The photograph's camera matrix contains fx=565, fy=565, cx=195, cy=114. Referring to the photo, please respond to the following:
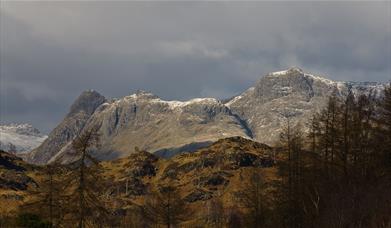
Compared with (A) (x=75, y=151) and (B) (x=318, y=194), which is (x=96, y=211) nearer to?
(A) (x=75, y=151)

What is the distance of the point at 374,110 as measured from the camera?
5447 centimetres

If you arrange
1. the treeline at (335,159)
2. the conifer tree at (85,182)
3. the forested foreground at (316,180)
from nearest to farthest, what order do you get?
the forested foreground at (316,180)
the conifer tree at (85,182)
the treeline at (335,159)

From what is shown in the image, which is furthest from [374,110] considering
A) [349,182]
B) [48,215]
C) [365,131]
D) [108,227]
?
[108,227]

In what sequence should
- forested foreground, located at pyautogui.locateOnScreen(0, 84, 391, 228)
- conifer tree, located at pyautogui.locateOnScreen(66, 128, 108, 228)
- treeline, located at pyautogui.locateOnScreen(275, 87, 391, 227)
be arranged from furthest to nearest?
treeline, located at pyautogui.locateOnScreen(275, 87, 391, 227)
conifer tree, located at pyautogui.locateOnScreen(66, 128, 108, 228)
forested foreground, located at pyautogui.locateOnScreen(0, 84, 391, 228)

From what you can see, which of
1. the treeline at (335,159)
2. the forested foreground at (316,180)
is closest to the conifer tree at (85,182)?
the forested foreground at (316,180)

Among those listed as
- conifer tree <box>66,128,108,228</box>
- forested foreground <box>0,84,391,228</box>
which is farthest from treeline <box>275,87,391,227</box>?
conifer tree <box>66,128,108,228</box>

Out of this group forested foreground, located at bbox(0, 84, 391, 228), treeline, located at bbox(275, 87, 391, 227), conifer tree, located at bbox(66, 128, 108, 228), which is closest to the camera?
forested foreground, located at bbox(0, 84, 391, 228)

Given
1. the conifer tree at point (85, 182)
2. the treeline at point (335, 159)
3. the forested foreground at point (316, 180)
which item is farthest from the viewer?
the treeline at point (335, 159)

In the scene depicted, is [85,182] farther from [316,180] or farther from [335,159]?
[335,159]

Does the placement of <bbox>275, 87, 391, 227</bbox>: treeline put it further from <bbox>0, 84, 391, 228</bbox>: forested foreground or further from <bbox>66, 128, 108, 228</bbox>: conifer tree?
<bbox>66, 128, 108, 228</bbox>: conifer tree

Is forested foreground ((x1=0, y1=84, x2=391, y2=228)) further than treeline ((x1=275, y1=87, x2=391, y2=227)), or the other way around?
treeline ((x1=275, y1=87, x2=391, y2=227))

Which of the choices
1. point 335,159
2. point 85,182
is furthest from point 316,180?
point 85,182

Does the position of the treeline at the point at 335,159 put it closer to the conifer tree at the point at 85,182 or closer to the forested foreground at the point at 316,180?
the forested foreground at the point at 316,180

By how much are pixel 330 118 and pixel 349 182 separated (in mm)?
10109
